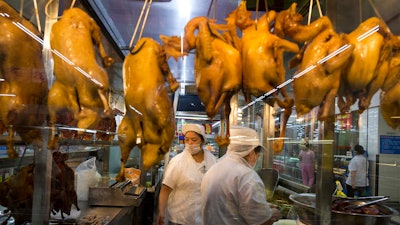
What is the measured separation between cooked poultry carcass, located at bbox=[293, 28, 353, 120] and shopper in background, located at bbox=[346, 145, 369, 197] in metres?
1.77

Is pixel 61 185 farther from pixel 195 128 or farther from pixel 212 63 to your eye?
pixel 195 128

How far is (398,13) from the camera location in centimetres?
243

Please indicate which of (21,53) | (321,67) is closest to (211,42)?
(321,67)

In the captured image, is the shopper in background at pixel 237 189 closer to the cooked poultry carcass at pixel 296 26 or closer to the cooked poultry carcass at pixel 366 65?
the cooked poultry carcass at pixel 366 65

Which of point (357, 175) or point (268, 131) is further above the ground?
point (268, 131)

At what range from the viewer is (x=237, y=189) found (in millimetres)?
2543

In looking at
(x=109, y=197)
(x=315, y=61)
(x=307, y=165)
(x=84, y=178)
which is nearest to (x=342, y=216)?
(x=315, y=61)

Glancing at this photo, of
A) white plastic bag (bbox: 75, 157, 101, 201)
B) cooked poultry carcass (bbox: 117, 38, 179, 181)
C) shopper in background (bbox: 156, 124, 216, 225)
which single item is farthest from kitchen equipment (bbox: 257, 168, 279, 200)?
cooked poultry carcass (bbox: 117, 38, 179, 181)

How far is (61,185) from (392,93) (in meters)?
1.81

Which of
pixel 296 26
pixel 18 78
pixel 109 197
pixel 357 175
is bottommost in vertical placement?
pixel 109 197

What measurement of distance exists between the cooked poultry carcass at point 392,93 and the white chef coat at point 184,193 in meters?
1.98

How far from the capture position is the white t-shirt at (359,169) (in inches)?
114

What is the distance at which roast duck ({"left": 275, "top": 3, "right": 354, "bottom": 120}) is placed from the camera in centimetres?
130

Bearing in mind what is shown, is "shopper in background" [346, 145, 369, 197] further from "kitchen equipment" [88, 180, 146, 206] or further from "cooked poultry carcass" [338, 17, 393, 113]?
"kitchen equipment" [88, 180, 146, 206]
